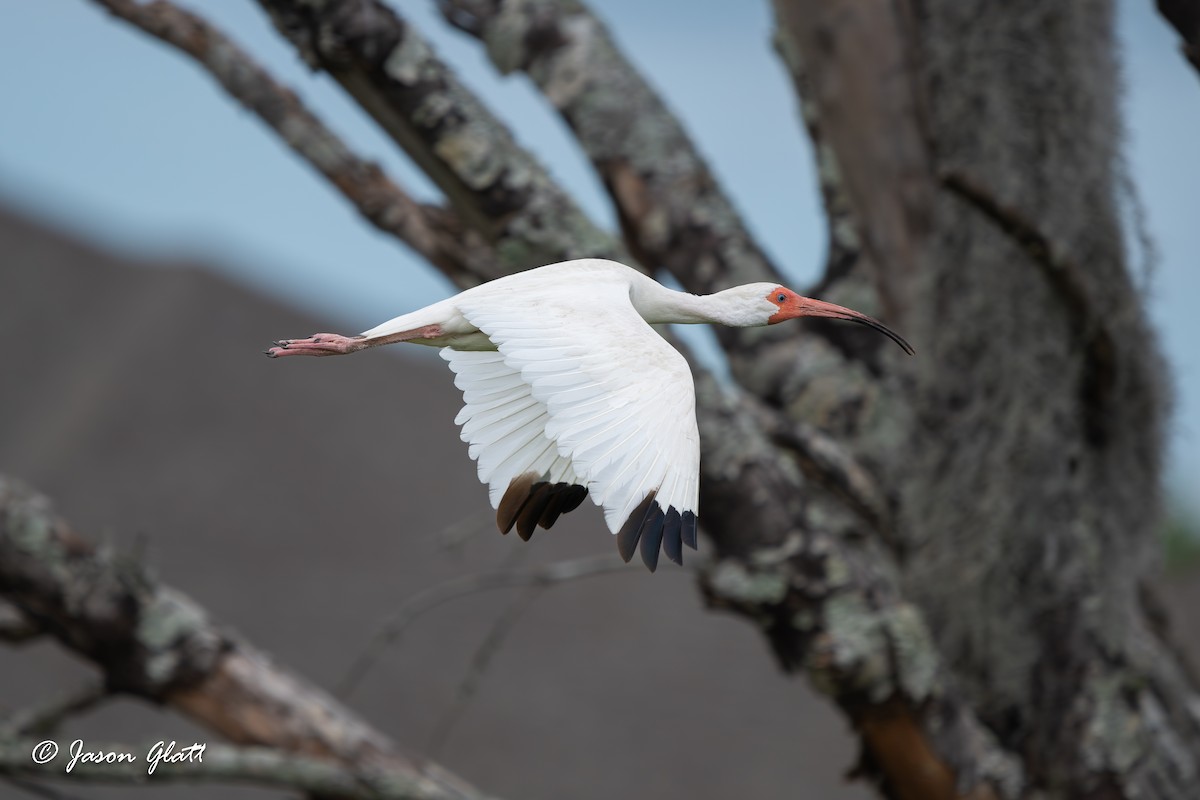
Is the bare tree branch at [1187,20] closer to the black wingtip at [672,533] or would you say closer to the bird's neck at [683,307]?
the bird's neck at [683,307]

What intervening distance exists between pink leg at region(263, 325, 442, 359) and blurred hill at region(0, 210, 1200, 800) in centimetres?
454

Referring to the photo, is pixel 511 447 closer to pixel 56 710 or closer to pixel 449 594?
pixel 449 594

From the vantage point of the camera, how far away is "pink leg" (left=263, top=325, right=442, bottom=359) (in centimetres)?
218

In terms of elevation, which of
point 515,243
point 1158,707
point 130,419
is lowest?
point 1158,707

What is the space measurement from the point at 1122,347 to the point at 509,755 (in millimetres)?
4443

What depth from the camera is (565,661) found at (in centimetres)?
780

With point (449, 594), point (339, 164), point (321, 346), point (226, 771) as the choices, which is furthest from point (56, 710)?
point (321, 346)

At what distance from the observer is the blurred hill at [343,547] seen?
7227 millimetres

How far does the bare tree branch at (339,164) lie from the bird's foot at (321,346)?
1184 millimetres

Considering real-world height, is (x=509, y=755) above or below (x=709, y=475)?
below

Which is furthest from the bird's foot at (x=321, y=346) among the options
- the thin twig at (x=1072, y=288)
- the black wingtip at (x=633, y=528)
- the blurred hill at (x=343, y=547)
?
the blurred hill at (x=343, y=547)

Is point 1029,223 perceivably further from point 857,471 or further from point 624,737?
point 624,737

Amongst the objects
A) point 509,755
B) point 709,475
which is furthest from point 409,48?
point 509,755

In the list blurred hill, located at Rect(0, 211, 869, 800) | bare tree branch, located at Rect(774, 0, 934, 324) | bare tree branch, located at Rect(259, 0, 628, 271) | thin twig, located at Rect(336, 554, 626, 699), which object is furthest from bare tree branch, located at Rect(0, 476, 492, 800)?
blurred hill, located at Rect(0, 211, 869, 800)
